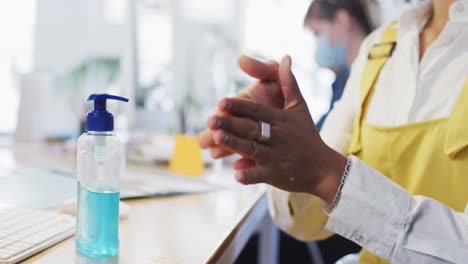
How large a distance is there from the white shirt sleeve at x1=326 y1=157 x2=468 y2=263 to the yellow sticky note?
2.67 feet

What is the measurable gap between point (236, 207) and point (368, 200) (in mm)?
384

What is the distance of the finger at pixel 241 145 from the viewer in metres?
0.56

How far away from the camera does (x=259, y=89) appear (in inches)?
30.4

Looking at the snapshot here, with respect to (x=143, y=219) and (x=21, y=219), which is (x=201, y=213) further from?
(x=21, y=219)

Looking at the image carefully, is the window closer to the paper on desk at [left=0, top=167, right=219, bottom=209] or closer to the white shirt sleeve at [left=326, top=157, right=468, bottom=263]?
the paper on desk at [left=0, top=167, right=219, bottom=209]

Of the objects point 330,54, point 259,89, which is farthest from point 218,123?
point 330,54

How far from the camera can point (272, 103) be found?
77 centimetres

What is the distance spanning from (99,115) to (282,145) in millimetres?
214

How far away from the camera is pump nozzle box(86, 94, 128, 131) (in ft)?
1.86

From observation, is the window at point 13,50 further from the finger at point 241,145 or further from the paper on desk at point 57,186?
the finger at point 241,145

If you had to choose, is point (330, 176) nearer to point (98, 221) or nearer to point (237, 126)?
point (237, 126)

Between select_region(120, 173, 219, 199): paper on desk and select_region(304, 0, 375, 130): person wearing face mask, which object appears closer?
select_region(120, 173, 219, 199): paper on desk

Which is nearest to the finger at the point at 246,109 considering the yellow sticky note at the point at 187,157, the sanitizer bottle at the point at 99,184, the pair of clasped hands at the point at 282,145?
the pair of clasped hands at the point at 282,145

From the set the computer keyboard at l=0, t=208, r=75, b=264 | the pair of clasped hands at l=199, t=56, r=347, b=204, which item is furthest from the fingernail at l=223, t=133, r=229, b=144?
the computer keyboard at l=0, t=208, r=75, b=264
